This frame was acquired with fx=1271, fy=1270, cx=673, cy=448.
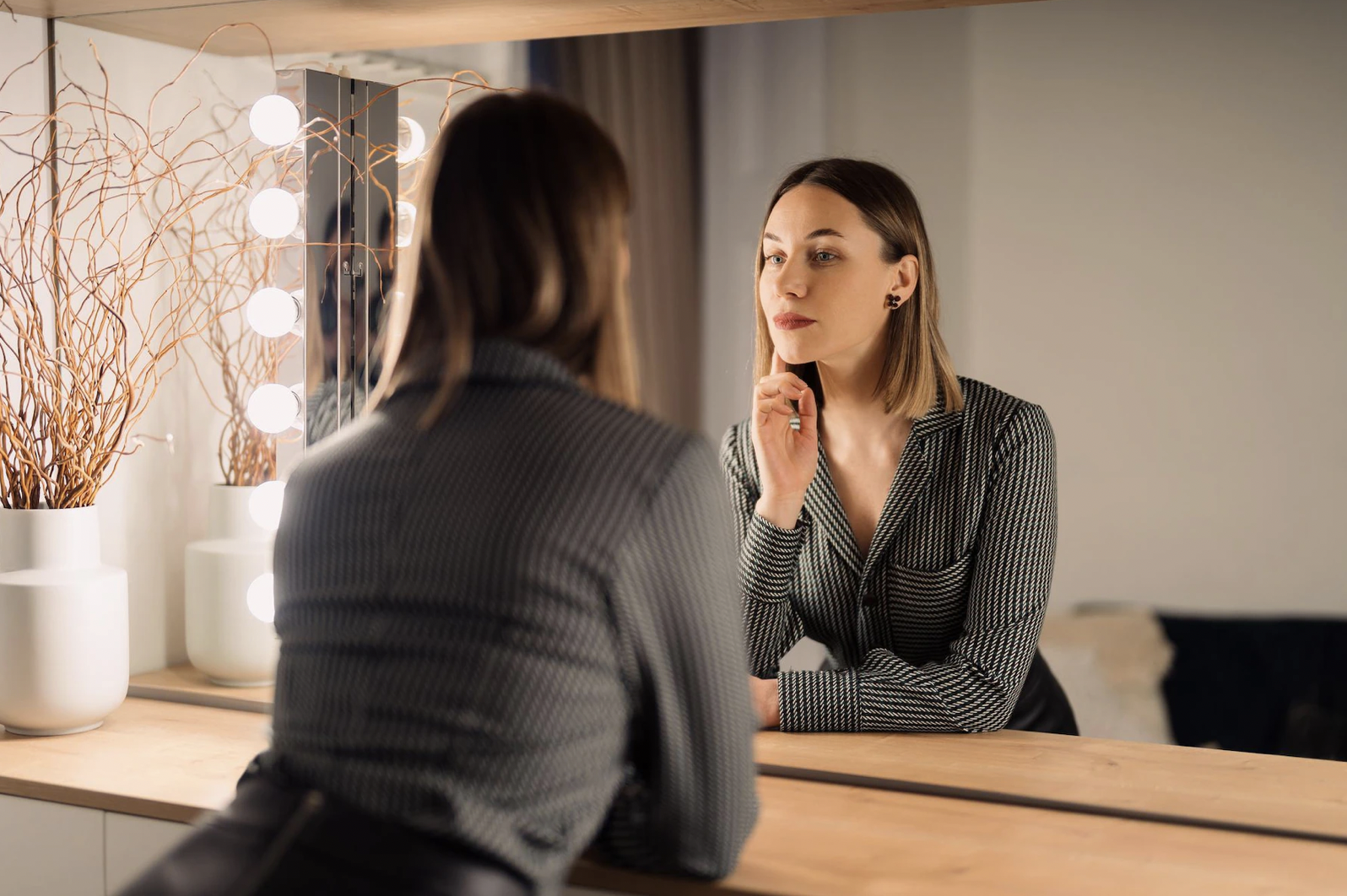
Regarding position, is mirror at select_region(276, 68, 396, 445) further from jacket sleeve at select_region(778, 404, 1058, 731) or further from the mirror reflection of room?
jacket sleeve at select_region(778, 404, 1058, 731)

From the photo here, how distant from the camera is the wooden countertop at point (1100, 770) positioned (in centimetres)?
122

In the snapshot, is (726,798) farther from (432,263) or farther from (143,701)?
(143,701)

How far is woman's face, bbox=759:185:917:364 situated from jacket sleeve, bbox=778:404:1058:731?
0.87 feet

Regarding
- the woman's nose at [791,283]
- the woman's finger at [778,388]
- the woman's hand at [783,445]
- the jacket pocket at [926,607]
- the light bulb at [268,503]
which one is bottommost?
the jacket pocket at [926,607]

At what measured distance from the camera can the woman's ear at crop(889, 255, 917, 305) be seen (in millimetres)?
1543

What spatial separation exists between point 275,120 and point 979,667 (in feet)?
3.67

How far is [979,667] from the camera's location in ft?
4.63

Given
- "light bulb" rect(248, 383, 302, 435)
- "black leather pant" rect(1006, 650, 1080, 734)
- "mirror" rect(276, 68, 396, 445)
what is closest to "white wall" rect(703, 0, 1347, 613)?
"black leather pant" rect(1006, 650, 1080, 734)

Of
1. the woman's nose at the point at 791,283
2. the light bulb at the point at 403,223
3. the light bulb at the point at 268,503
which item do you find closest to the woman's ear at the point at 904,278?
the woman's nose at the point at 791,283

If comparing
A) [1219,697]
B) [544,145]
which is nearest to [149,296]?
[544,145]

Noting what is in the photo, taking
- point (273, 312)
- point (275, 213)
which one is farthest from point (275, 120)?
point (273, 312)

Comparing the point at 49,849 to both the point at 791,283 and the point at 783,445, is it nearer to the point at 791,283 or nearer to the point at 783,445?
the point at 783,445

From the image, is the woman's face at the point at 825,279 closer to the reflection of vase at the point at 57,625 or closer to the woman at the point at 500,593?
the woman at the point at 500,593

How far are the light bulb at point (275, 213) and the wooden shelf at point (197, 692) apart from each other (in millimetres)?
614
